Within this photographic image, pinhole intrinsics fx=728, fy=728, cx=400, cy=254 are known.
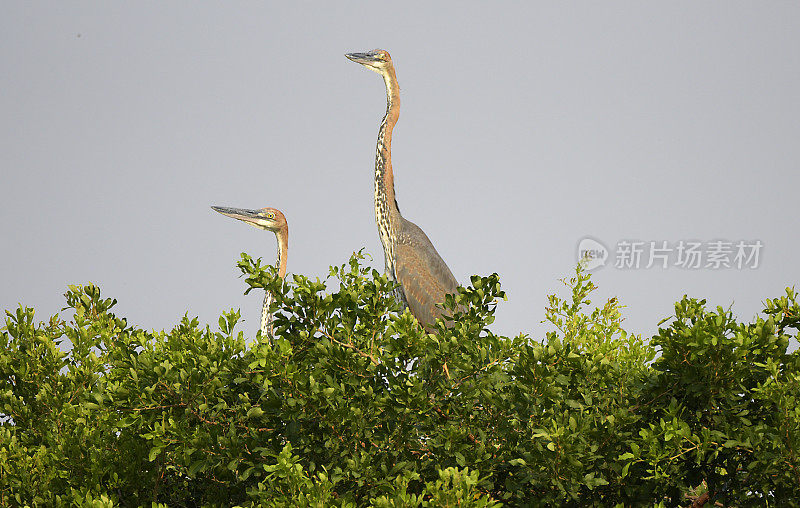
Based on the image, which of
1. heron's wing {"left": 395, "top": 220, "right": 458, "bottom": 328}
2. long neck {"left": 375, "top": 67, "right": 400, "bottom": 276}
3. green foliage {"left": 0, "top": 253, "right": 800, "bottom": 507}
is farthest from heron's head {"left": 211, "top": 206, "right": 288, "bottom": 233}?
green foliage {"left": 0, "top": 253, "right": 800, "bottom": 507}

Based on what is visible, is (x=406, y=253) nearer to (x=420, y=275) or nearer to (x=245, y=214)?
(x=420, y=275)

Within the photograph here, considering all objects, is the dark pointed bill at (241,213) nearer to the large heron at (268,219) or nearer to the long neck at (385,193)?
the large heron at (268,219)

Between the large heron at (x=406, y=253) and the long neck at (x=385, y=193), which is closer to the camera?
the large heron at (x=406, y=253)

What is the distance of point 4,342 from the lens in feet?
23.6

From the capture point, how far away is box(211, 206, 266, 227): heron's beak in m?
13.1

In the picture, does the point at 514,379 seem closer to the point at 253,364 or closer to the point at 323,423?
the point at 323,423

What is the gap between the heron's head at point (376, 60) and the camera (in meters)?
11.3

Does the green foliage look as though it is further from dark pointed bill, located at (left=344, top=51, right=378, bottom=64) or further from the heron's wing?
dark pointed bill, located at (left=344, top=51, right=378, bottom=64)

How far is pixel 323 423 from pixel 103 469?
209 centimetres

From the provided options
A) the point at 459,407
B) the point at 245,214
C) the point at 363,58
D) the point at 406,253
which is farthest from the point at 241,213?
the point at 459,407

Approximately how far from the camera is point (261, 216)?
13.1m

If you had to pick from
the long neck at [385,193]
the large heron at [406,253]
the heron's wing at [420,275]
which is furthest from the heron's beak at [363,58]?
the heron's wing at [420,275]

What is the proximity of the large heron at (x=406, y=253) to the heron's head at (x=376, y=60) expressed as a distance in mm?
885

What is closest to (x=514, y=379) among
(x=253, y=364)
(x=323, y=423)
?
(x=323, y=423)
